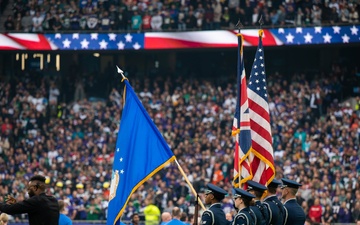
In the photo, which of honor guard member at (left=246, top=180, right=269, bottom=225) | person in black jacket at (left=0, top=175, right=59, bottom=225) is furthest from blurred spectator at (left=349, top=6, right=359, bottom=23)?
person in black jacket at (left=0, top=175, right=59, bottom=225)

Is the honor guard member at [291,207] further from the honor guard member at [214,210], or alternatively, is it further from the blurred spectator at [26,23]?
the blurred spectator at [26,23]

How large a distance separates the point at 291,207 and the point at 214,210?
1676mm

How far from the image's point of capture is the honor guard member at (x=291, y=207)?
47.3 ft

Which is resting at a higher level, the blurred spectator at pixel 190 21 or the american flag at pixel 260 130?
the blurred spectator at pixel 190 21

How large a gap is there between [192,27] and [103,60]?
14.2 feet

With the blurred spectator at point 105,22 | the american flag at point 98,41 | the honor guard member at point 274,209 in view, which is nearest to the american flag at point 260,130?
the honor guard member at point 274,209

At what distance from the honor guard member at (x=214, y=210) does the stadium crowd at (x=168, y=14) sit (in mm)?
21531

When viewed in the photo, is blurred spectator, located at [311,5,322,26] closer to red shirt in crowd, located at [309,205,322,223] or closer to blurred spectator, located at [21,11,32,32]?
red shirt in crowd, located at [309,205,322,223]

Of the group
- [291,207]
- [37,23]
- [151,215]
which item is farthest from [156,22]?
[291,207]

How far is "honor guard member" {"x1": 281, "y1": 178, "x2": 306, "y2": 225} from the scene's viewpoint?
14.4 metres

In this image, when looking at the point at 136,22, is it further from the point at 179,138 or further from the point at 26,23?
the point at 179,138

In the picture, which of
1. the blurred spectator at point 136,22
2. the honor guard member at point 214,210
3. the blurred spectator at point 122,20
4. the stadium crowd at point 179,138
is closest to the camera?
the honor guard member at point 214,210

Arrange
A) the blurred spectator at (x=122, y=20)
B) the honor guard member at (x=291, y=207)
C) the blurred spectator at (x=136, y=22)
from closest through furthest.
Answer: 1. the honor guard member at (x=291, y=207)
2. the blurred spectator at (x=136, y=22)
3. the blurred spectator at (x=122, y=20)

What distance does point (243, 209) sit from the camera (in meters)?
13.1
